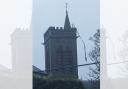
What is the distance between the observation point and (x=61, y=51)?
5125 millimetres

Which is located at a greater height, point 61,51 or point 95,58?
point 61,51

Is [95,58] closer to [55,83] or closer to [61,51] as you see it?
[61,51]

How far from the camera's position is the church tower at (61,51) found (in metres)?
5.11

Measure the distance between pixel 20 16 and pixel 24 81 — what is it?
0.97m

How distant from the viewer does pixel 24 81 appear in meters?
5.02

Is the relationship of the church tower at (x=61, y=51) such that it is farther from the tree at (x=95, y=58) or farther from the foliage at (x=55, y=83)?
the tree at (x=95, y=58)

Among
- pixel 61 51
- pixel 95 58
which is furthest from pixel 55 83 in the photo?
pixel 95 58

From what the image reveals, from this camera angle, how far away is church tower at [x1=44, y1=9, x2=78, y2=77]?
5.11 meters

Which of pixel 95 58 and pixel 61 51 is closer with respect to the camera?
pixel 61 51

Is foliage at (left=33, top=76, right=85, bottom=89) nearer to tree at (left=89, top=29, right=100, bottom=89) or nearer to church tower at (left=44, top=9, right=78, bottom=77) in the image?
church tower at (left=44, top=9, right=78, bottom=77)

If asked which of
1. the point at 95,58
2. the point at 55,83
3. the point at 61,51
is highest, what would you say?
the point at 61,51

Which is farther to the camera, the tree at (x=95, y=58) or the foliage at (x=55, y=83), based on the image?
the tree at (x=95, y=58)

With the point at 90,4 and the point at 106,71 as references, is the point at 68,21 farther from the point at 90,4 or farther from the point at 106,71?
the point at 106,71

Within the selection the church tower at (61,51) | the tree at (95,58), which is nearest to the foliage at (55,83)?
the church tower at (61,51)
